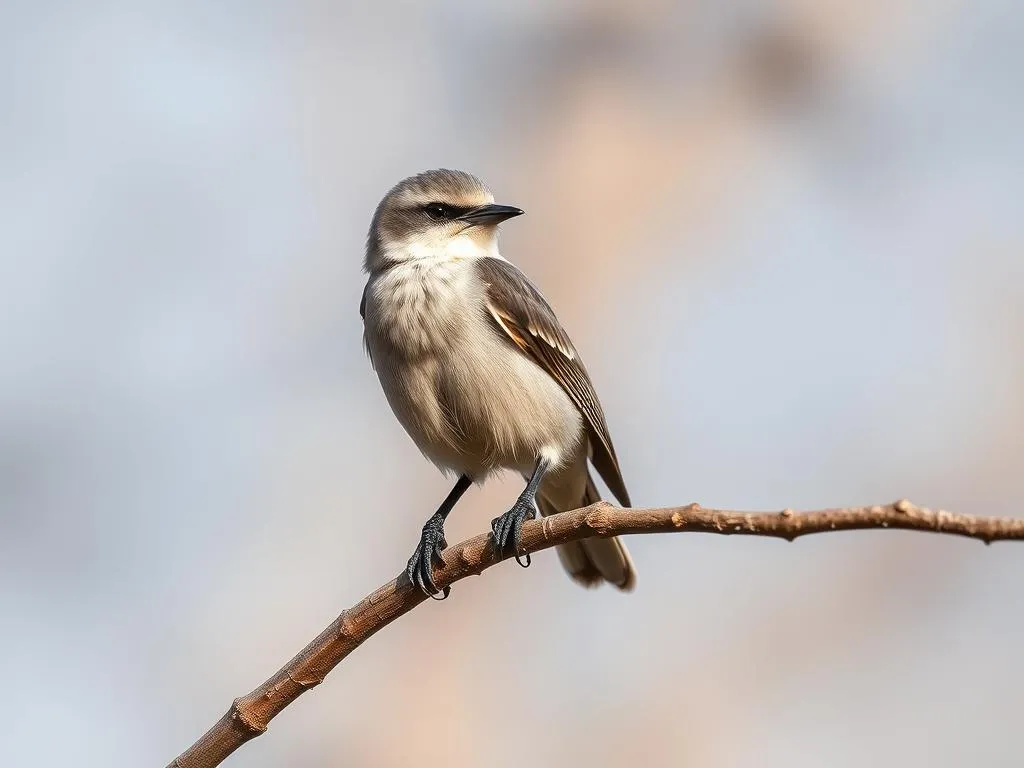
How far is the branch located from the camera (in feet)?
8.52

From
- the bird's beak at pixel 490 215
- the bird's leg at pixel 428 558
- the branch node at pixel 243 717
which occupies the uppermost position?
the bird's beak at pixel 490 215

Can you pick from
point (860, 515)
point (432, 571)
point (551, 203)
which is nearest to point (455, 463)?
point (432, 571)

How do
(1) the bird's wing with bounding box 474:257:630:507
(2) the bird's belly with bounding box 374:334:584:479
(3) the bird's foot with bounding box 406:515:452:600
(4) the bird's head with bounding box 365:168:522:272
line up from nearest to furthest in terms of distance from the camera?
1. (3) the bird's foot with bounding box 406:515:452:600
2. (2) the bird's belly with bounding box 374:334:584:479
3. (1) the bird's wing with bounding box 474:257:630:507
4. (4) the bird's head with bounding box 365:168:522:272

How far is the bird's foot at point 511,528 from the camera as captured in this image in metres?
4.61

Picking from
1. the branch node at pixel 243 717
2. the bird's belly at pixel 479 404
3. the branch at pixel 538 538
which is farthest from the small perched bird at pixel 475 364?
the branch node at pixel 243 717

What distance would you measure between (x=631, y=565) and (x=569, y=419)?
3.61 feet

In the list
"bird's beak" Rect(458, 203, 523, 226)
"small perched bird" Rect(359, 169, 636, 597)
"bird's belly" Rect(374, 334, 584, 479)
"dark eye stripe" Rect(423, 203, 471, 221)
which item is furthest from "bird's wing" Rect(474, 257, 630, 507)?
"dark eye stripe" Rect(423, 203, 471, 221)

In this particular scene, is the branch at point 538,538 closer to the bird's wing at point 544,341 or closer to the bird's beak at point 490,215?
the bird's wing at point 544,341

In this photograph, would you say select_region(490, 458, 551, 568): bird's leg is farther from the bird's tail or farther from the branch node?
the branch node

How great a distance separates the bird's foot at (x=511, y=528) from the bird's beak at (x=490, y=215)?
1.90m

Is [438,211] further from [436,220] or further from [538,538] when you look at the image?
[538,538]

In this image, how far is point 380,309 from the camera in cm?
594

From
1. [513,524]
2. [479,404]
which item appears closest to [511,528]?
[513,524]

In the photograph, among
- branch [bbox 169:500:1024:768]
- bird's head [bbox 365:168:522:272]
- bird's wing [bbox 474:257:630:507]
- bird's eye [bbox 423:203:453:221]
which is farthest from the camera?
Result: bird's eye [bbox 423:203:453:221]
